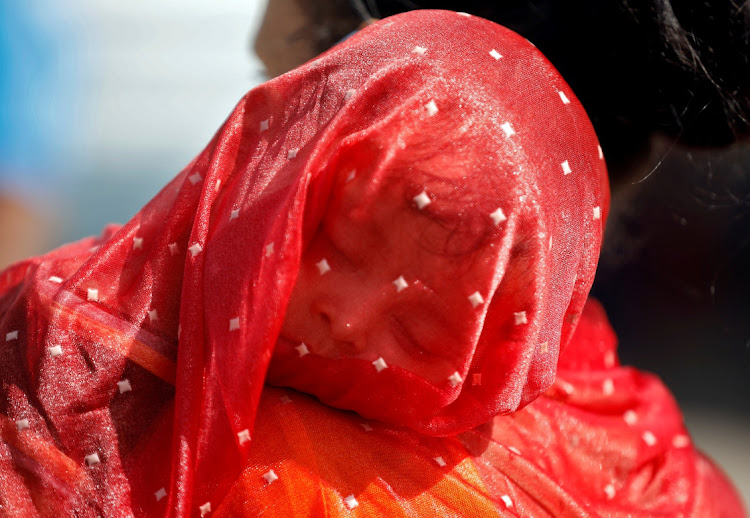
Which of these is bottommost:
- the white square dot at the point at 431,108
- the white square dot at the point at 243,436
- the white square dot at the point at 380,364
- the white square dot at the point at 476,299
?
the white square dot at the point at 380,364

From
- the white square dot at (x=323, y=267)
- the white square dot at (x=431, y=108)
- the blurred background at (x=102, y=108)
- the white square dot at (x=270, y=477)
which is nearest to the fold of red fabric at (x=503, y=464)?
the white square dot at (x=270, y=477)

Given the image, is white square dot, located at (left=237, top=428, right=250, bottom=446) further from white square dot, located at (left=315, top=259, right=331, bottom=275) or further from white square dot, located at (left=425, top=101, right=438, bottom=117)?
white square dot, located at (left=425, top=101, right=438, bottom=117)

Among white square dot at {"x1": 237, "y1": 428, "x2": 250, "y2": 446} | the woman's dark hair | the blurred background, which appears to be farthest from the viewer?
the blurred background

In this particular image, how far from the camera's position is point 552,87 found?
1.58 feet

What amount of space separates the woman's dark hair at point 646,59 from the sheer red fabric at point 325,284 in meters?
0.24

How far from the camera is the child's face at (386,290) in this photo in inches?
17.0

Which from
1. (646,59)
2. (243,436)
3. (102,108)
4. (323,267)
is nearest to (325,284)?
(323,267)

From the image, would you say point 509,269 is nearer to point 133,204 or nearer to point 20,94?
point 133,204

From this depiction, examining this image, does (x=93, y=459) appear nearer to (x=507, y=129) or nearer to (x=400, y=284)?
(x=400, y=284)

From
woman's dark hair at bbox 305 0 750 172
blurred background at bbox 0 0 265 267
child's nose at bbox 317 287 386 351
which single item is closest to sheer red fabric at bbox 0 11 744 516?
child's nose at bbox 317 287 386 351

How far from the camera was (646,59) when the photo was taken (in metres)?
0.67

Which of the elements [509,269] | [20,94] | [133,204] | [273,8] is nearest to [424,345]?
[509,269]

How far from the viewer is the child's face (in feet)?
1.42

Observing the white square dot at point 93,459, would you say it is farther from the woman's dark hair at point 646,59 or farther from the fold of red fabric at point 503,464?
the woman's dark hair at point 646,59
